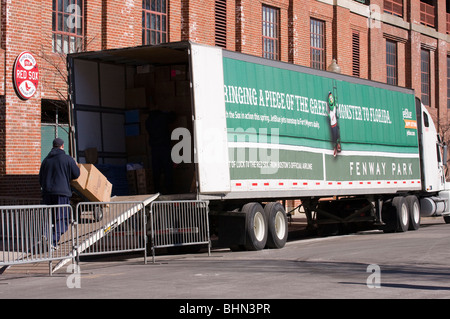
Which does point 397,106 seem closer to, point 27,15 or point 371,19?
point 27,15

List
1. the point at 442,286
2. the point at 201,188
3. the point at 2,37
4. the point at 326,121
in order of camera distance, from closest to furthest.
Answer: the point at 442,286 < the point at 201,188 < the point at 326,121 < the point at 2,37

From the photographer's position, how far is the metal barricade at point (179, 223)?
15.8 m

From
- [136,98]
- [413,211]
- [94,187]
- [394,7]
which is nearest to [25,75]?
[136,98]

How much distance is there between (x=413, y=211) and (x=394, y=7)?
63.6ft

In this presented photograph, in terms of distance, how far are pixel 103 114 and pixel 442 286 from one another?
9416mm

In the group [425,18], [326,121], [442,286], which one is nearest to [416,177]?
[326,121]

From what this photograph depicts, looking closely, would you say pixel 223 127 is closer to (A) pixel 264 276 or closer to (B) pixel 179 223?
(B) pixel 179 223

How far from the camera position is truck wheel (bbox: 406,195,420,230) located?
78.7ft

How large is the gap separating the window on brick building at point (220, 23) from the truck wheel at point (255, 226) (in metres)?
13.6

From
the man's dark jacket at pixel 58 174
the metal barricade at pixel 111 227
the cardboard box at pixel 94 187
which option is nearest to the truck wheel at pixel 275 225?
the metal barricade at pixel 111 227

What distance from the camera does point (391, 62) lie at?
41438 millimetres

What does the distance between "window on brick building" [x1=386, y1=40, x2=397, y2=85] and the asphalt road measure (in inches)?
964

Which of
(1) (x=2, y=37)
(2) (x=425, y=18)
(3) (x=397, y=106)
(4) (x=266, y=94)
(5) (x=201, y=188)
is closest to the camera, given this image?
(5) (x=201, y=188)

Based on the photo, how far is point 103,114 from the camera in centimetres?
1802
